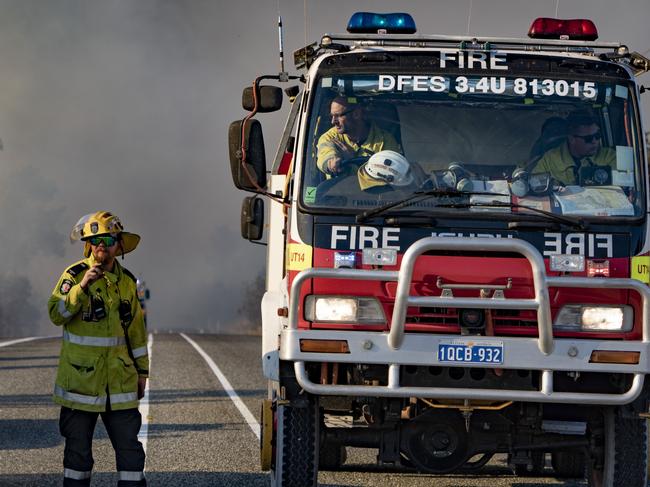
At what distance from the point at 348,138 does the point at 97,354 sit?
204cm

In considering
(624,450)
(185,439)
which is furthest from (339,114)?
(185,439)

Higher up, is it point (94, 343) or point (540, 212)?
point (540, 212)

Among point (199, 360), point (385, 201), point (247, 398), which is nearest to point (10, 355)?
point (199, 360)

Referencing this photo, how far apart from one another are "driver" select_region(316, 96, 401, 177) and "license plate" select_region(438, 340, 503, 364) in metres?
1.30

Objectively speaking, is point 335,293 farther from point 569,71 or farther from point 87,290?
point 569,71

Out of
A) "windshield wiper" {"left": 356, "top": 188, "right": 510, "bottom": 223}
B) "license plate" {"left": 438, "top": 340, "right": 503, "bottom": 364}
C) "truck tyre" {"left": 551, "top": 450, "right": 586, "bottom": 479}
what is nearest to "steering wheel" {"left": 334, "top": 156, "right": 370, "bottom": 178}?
"windshield wiper" {"left": 356, "top": 188, "right": 510, "bottom": 223}

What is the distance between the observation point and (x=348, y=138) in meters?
8.05

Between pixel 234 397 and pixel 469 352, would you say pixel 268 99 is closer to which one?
pixel 469 352

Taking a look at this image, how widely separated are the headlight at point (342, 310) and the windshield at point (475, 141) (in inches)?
22.1

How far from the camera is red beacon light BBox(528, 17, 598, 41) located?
875 centimetres

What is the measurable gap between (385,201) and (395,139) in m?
0.51

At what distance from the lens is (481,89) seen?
825 cm

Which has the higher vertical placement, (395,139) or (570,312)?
(395,139)

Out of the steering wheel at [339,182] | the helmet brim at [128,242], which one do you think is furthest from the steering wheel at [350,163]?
the helmet brim at [128,242]
